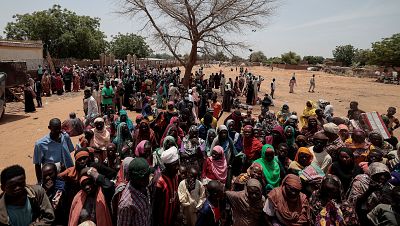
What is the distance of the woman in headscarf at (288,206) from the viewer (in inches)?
118

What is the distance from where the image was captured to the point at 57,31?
3478 centimetres

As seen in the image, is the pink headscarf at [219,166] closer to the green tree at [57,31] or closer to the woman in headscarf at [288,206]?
the woman in headscarf at [288,206]

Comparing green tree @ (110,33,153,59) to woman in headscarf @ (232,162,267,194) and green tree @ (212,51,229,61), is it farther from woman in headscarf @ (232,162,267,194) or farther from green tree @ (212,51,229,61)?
woman in headscarf @ (232,162,267,194)

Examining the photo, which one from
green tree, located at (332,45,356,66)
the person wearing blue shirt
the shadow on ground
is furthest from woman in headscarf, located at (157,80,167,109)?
green tree, located at (332,45,356,66)

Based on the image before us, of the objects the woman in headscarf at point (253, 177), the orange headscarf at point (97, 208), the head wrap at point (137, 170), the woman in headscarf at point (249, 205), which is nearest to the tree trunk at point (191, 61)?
the woman in headscarf at point (253, 177)

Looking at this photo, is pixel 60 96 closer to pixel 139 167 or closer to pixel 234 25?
pixel 234 25

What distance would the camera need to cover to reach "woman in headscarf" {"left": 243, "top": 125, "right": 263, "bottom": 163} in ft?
16.2

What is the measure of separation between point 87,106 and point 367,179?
6.97 meters

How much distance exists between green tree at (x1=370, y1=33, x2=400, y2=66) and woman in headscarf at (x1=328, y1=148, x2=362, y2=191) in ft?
143

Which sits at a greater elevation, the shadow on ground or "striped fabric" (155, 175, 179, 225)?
"striped fabric" (155, 175, 179, 225)

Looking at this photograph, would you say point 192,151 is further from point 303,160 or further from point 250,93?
point 250,93

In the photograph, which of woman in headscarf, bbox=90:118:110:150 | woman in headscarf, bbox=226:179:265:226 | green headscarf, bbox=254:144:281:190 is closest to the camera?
woman in headscarf, bbox=226:179:265:226

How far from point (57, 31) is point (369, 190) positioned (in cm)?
3844

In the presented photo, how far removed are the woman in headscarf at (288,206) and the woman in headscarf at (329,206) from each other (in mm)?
95
